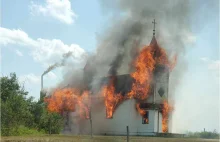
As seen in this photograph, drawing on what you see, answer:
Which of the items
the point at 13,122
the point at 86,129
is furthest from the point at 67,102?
the point at 13,122

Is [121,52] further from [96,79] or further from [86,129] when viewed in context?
[86,129]

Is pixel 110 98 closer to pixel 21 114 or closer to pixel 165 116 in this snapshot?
pixel 165 116

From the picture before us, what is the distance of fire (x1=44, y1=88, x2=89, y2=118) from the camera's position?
197 ft

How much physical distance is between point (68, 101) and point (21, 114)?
26.4 meters

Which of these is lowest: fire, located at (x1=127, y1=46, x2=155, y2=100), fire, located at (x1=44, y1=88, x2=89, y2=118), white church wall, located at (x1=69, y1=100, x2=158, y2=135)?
white church wall, located at (x1=69, y1=100, x2=158, y2=135)

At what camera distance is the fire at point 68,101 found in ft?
197

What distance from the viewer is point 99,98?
6391cm

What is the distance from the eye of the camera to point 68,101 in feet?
223

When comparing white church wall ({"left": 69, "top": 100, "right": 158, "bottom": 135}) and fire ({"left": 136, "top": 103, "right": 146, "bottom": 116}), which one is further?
fire ({"left": 136, "top": 103, "right": 146, "bottom": 116})

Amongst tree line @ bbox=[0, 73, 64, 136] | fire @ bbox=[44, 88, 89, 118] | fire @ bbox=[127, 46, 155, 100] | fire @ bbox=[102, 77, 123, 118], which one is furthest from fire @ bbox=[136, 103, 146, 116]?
tree line @ bbox=[0, 73, 64, 136]

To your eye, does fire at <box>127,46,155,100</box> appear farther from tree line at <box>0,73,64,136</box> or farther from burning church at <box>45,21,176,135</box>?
tree line at <box>0,73,64,136</box>

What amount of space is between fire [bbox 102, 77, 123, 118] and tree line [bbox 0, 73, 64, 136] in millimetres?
10572

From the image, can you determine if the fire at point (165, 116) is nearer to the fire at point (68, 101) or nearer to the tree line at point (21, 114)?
the fire at point (68, 101)

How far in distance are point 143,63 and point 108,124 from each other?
1293cm
